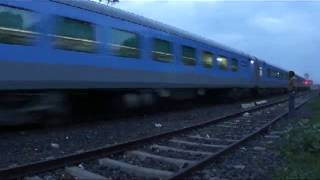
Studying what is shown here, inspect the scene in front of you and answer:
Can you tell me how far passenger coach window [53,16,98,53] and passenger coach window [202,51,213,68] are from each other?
33.0 ft

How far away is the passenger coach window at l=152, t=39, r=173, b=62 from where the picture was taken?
1906 cm

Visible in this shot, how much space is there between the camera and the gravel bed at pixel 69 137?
9906 millimetres

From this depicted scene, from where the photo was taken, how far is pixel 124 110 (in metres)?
18.2

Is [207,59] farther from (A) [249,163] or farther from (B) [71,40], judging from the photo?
(A) [249,163]

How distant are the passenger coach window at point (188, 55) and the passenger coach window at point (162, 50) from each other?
1567mm

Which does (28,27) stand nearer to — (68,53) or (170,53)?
(68,53)

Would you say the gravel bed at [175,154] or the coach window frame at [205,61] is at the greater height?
the coach window frame at [205,61]

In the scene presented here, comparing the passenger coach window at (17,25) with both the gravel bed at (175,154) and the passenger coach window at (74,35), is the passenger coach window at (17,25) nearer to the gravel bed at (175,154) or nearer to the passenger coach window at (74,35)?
the passenger coach window at (74,35)

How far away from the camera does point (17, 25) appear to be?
1200 centimetres

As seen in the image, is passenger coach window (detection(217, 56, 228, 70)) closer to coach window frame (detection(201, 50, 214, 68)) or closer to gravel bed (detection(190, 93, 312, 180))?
coach window frame (detection(201, 50, 214, 68))

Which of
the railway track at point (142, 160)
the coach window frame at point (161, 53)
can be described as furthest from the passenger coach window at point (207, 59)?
the railway track at point (142, 160)

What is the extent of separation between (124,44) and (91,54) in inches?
82.0

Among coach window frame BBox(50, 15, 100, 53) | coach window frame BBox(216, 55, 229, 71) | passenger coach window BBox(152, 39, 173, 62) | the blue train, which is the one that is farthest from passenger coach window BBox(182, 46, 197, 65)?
coach window frame BBox(50, 15, 100, 53)

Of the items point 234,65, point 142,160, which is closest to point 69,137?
point 142,160
